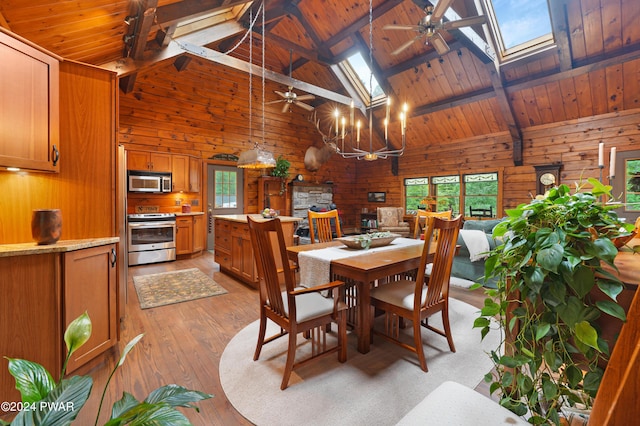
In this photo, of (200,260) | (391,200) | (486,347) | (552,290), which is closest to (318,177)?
(391,200)

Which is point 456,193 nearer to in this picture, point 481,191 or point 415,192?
point 481,191

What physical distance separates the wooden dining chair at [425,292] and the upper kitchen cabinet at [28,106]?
240cm

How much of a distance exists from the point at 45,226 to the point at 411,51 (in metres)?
6.48

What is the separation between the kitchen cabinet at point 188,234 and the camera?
562cm

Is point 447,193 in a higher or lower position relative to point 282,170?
lower

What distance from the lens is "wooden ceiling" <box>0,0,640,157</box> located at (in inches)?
110

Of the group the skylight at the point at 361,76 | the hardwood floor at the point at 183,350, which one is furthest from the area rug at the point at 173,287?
the skylight at the point at 361,76

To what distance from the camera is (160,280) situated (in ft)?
13.6

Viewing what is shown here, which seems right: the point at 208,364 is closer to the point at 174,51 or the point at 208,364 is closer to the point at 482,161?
the point at 174,51

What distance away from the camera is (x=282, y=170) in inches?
295

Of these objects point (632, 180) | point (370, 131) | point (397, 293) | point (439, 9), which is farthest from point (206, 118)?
point (632, 180)

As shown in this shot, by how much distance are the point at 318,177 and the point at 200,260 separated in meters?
4.45

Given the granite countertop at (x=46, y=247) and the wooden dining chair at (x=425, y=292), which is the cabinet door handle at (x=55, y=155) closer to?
the granite countertop at (x=46, y=247)

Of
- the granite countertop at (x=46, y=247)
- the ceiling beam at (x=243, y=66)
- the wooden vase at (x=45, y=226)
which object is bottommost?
the granite countertop at (x=46, y=247)
